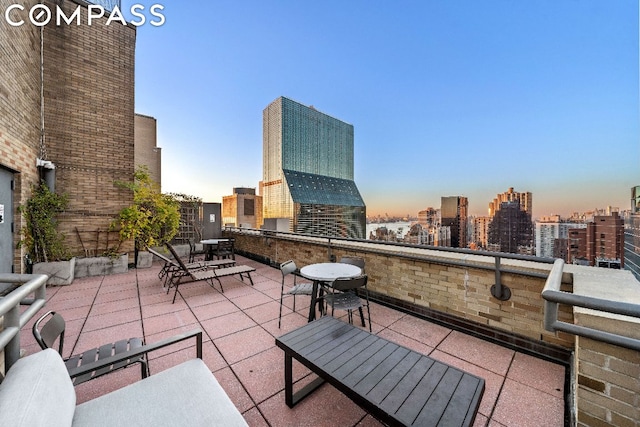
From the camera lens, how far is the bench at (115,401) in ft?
3.07

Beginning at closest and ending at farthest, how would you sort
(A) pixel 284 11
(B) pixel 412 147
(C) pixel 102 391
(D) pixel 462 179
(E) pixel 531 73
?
(C) pixel 102 391
(A) pixel 284 11
(E) pixel 531 73
(D) pixel 462 179
(B) pixel 412 147

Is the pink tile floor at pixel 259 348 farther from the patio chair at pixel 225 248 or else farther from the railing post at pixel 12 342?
the patio chair at pixel 225 248

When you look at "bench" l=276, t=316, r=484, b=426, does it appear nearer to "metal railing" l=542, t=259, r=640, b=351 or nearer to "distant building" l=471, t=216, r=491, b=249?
"metal railing" l=542, t=259, r=640, b=351

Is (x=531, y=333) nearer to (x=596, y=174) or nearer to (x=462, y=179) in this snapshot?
(x=596, y=174)

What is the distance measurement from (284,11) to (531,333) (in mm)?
13689

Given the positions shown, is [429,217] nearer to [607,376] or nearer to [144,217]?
[144,217]

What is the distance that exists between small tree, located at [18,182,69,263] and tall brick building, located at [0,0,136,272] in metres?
0.21

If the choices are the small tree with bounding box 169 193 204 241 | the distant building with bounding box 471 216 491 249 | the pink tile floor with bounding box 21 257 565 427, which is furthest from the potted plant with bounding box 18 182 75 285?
the distant building with bounding box 471 216 491 249

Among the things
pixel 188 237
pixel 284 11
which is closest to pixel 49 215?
pixel 188 237

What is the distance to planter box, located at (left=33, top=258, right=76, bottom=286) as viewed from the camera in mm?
5008

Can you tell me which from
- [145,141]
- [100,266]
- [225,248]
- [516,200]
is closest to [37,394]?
[100,266]

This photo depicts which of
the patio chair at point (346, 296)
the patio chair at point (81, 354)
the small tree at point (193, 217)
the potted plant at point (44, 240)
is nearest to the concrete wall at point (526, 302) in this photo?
the patio chair at point (346, 296)

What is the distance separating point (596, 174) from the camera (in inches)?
817

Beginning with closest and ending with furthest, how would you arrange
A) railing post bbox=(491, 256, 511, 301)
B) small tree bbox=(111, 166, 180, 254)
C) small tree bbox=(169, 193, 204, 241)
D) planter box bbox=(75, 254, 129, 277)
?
1. railing post bbox=(491, 256, 511, 301)
2. planter box bbox=(75, 254, 129, 277)
3. small tree bbox=(111, 166, 180, 254)
4. small tree bbox=(169, 193, 204, 241)
